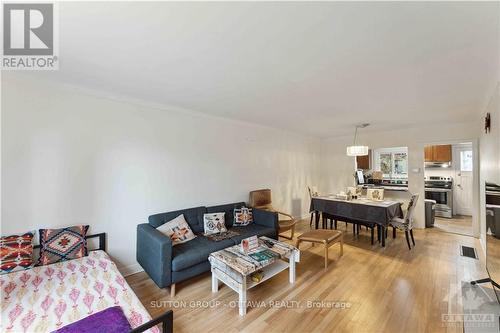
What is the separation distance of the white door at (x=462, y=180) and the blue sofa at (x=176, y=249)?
5.66m

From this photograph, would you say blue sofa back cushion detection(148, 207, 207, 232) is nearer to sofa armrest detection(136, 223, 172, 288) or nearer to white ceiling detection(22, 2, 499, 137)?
sofa armrest detection(136, 223, 172, 288)

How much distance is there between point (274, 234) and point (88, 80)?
3201 millimetres

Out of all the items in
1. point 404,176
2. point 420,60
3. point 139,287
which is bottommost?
point 139,287

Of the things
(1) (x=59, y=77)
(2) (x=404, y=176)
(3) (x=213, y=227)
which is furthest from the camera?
(2) (x=404, y=176)

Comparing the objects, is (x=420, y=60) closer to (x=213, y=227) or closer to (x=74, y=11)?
(x=74, y=11)

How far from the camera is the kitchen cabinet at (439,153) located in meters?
5.62

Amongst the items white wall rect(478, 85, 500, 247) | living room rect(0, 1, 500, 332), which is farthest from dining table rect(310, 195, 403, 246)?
white wall rect(478, 85, 500, 247)

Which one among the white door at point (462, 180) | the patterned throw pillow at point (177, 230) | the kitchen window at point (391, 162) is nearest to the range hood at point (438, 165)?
the white door at point (462, 180)

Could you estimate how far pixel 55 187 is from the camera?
2.30 metres

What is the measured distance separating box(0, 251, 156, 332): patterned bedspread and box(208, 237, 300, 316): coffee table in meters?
0.84

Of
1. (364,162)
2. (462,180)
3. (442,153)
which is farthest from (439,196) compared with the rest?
(364,162)

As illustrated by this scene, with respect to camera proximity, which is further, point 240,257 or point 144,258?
point 144,258

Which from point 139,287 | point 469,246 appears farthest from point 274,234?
point 469,246

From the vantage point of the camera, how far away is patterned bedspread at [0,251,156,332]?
145 cm
